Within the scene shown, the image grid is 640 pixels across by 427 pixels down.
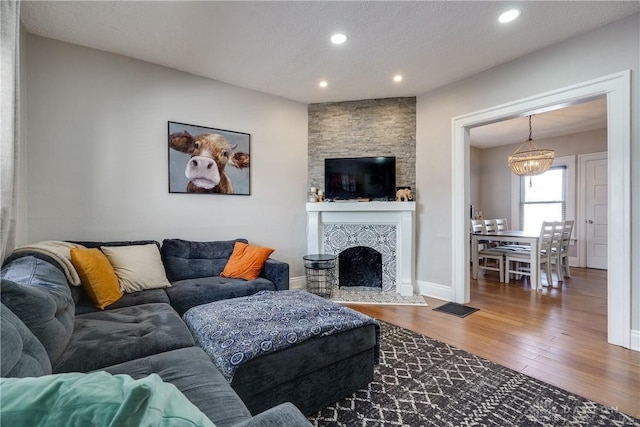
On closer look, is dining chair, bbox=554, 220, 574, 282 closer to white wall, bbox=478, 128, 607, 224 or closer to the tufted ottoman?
white wall, bbox=478, 128, 607, 224

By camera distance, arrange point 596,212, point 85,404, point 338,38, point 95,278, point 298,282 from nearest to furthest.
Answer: point 85,404
point 95,278
point 338,38
point 298,282
point 596,212

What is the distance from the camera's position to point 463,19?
95.0 inches

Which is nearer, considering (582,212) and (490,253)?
(490,253)

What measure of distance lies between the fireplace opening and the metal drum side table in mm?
416

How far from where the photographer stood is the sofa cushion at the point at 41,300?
1146mm

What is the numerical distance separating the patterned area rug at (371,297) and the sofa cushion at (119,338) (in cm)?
224

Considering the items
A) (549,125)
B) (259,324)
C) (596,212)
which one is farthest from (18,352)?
(596,212)

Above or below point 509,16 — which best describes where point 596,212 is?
below

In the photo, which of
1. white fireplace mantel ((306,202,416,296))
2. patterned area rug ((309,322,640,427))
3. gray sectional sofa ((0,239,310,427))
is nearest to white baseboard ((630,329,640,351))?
patterned area rug ((309,322,640,427))

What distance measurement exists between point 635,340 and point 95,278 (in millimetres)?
4252

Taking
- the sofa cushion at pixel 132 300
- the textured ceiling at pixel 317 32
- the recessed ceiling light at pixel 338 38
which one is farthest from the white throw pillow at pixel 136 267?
the recessed ceiling light at pixel 338 38

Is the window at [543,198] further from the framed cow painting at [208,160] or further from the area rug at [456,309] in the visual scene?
the framed cow painting at [208,160]

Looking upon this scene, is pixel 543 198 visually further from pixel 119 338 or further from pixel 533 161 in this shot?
pixel 119 338

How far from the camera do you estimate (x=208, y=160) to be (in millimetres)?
3504
